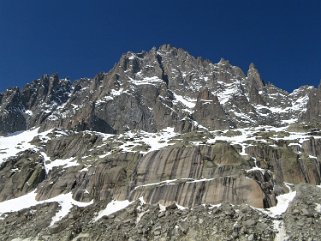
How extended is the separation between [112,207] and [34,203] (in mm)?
21460

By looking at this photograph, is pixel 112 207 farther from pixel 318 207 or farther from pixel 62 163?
pixel 62 163

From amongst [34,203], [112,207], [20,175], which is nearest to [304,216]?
[112,207]

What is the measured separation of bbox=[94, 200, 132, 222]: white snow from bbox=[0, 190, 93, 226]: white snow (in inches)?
236

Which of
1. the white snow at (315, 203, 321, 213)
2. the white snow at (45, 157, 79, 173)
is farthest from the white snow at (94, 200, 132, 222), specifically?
the white snow at (315, 203, 321, 213)

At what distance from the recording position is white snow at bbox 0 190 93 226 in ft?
265

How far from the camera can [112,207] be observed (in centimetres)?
7856

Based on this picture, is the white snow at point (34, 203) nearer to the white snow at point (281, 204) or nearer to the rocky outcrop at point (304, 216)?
the white snow at point (281, 204)

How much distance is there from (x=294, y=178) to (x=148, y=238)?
103 feet

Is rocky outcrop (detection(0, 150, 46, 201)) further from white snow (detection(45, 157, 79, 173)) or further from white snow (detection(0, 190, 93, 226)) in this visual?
white snow (detection(0, 190, 93, 226))

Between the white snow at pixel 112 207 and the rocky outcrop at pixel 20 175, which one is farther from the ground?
the rocky outcrop at pixel 20 175

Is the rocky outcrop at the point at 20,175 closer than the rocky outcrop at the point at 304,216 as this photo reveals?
No

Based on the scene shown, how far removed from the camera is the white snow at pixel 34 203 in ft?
265

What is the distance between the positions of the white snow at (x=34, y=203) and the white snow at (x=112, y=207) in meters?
6.00

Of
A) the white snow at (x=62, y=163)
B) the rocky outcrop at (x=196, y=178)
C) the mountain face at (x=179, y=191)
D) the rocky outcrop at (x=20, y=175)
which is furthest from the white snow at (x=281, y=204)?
the rocky outcrop at (x=20, y=175)
